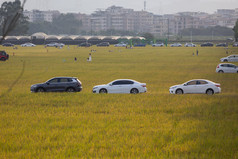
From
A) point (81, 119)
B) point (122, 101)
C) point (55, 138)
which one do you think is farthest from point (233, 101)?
point (55, 138)

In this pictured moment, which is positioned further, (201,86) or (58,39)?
(58,39)

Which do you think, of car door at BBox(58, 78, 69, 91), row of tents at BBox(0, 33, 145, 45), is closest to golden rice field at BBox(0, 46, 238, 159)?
car door at BBox(58, 78, 69, 91)

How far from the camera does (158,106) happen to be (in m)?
22.5

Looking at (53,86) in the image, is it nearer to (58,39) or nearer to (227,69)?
(227,69)

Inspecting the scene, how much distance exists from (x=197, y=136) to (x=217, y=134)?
36.6 inches

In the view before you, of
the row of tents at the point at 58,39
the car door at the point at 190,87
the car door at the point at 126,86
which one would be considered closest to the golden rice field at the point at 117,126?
the car door at the point at 126,86

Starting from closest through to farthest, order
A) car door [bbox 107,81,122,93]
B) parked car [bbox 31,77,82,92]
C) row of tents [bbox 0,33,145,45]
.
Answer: car door [bbox 107,81,122,93] → parked car [bbox 31,77,82,92] → row of tents [bbox 0,33,145,45]

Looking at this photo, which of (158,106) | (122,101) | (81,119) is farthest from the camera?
(122,101)

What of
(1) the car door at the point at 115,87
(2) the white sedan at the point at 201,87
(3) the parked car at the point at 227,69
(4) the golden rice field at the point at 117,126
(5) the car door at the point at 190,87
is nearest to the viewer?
(4) the golden rice field at the point at 117,126

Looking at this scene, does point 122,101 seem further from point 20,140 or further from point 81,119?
point 20,140

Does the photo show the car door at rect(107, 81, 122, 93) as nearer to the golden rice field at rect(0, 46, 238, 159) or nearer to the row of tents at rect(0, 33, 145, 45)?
the golden rice field at rect(0, 46, 238, 159)

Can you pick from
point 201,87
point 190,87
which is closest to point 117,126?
point 190,87

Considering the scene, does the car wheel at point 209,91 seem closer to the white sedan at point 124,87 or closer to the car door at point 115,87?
the white sedan at point 124,87

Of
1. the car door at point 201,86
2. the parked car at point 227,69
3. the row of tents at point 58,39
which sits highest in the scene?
the row of tents at point 58,39
